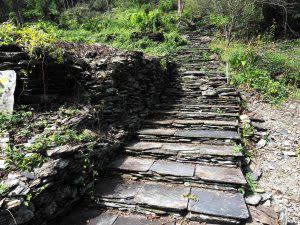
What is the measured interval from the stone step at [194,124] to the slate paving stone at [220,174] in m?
1.54

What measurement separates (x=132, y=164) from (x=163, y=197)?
1.06m

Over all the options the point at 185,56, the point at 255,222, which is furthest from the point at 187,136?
the point at 185,56

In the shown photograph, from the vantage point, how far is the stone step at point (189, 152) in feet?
14.1

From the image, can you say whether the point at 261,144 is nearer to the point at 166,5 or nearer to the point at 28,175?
the point at 28,175

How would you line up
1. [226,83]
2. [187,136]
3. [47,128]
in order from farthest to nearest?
[226,83]
[187,136]
[47,128]

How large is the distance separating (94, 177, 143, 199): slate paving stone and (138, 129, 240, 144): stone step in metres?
1.46

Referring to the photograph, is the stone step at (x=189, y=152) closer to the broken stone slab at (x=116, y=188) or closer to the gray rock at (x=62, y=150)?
the broken stone slab at (x=116, y=188)

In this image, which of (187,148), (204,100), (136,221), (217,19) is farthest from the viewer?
(217,19)

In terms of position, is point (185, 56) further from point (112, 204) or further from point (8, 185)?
point (8, 185)

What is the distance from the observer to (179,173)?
403 centimetres

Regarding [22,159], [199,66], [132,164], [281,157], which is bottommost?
[281,157]

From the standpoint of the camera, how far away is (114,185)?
4008mm

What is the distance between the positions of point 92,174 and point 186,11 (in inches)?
679

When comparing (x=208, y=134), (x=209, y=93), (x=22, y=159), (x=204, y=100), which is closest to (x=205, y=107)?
(x=204, y=100)
